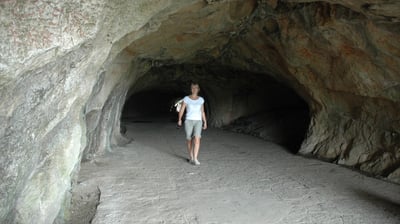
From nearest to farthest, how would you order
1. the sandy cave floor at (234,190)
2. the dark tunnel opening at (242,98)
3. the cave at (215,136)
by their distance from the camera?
the cave at (215,136) < the sandy cave floor at (234,190) < the dark tunnel opening at (242,98)

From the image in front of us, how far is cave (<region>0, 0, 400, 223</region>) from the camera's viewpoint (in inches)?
118

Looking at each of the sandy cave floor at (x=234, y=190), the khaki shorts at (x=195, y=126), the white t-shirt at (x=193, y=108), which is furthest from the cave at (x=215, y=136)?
the white t-shirt at (x=193, y=108)

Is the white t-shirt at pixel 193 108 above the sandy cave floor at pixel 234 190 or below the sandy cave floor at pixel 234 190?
above

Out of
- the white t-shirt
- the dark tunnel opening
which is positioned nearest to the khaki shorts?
the white t-shirt

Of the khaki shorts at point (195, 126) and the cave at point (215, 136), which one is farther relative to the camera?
the khaki shorts at point (195, 126)

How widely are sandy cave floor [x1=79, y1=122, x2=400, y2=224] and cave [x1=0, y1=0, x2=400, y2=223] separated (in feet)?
0.11

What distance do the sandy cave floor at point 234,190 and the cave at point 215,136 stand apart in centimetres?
3

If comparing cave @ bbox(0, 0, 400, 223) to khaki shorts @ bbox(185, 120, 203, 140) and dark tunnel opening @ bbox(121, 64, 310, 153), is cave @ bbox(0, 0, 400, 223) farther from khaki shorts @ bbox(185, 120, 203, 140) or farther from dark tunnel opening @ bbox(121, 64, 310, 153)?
khaki shorts @ bbox(185, 120, 203, 140)

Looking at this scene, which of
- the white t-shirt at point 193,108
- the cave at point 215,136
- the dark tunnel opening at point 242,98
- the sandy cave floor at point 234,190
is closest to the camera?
the cave at point 215,136

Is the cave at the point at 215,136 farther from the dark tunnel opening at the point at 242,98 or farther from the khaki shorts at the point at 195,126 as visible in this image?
the khaki shorts at the point at 195,126

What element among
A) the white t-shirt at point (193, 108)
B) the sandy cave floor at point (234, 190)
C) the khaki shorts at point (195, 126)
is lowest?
the sandy cave floor at point (234, 190)

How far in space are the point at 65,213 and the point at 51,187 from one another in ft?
2.01

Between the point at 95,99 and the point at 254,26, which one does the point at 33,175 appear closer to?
the point at 95,99

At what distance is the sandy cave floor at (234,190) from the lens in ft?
14.1
